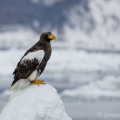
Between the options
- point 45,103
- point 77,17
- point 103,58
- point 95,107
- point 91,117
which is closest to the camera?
point 45,103

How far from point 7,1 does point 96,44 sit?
1377 inches

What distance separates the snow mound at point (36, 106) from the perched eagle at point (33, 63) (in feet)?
0.80

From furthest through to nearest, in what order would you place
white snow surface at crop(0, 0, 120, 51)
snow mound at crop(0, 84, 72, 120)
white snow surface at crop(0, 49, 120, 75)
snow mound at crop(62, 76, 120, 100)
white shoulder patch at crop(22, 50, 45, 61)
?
white snow surface at crop(0, 0, 120, 51) → white snow surface at crop(0, 49, 120, 75) → snow mound at crop(62, 76, 120, 100) → white shoulder patch at crop(22, 50, 45, 61) → snow mound at crop(0, 84, 72, 120)

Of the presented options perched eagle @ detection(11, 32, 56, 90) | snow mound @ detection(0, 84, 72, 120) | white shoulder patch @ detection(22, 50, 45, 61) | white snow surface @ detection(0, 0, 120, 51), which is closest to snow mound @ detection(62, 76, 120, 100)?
perched eagle @ detection(11, 32, 56, 90)

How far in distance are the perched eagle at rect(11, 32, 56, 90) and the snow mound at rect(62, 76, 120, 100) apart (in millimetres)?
11465

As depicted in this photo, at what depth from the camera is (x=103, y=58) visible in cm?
5316

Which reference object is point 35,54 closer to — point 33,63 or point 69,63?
point 33,63

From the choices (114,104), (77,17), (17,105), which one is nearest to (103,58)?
(114,104)

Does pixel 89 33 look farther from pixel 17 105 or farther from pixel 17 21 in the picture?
pixel 17 105

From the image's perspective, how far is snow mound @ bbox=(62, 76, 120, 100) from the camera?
20.7 m

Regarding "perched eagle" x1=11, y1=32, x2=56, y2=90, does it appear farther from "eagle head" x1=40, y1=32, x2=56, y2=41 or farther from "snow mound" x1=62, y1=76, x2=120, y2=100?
"snow mound" x1=62, y1=76, x2=120, y2=100

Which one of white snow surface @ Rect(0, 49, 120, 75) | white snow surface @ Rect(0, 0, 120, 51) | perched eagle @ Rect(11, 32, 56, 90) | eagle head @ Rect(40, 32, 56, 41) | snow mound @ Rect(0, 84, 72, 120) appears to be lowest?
snow mound @ Rect(0, 84, 72, 120)

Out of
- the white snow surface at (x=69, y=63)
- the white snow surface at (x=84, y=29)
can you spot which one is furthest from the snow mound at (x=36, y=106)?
the white snow surface at (x=84, y=29)

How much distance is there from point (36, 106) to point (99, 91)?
13865mm
